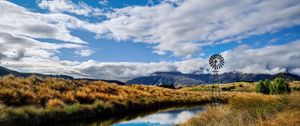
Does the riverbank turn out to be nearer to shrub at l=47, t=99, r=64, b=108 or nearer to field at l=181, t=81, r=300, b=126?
shrub at l=47, t=99, r=64, b=108

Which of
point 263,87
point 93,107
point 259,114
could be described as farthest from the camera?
point 263,87

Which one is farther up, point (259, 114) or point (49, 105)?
point (259, 114)

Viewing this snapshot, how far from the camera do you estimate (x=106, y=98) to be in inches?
1336

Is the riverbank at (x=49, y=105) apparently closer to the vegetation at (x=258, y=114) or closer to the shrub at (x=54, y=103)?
the shrub at (x=54, y=103)

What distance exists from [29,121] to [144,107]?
699 inches

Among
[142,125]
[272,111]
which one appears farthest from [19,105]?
[272,111]

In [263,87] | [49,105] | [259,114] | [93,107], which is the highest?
[263,87]

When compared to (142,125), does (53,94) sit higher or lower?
higher

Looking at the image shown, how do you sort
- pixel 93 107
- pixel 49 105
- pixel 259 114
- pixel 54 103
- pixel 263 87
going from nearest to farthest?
pixel 259 114 → pixel 49 105 → pixel 54 103 → pixel 93 107 → pixel 263 87

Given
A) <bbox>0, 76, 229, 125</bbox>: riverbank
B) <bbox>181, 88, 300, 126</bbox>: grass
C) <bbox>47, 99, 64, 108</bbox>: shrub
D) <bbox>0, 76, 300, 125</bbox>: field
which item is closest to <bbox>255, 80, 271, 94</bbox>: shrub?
<bbox>0, 76, 300, 125</bbox>: field

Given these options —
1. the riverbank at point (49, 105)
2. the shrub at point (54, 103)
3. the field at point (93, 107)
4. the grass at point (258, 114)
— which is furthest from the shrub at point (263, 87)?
the shrub at point (54, 103)

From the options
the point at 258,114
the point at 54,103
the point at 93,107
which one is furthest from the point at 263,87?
the point at 258,114

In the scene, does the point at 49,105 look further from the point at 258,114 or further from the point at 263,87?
the point at 263,87

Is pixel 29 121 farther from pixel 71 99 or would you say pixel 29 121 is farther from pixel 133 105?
pixel 133 105
